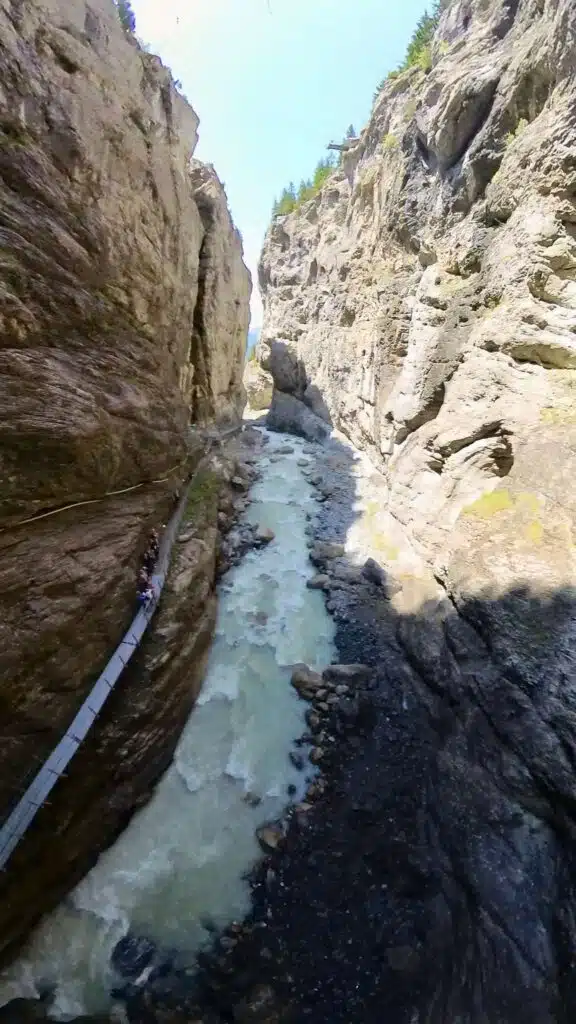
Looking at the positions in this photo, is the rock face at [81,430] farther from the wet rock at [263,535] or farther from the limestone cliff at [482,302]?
the limestone cliff at [482,302]

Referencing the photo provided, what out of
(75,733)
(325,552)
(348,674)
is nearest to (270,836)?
(348,674)

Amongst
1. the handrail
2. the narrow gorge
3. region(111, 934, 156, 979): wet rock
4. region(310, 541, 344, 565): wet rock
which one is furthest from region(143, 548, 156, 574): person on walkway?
region(310, 541, 344, 565): wet rock

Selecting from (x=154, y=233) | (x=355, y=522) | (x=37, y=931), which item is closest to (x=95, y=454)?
(x=154, y=233)

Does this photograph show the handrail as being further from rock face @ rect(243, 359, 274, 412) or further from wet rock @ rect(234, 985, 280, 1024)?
rock face @ rect(243, 359, 274, 412)

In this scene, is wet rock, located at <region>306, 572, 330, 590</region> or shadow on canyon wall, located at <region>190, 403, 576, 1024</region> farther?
wet rock, located at <region>306, 572, 330, 590</region>

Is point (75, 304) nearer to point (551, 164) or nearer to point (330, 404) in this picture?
point (551, 164)

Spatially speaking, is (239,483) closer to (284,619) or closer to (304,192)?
(284,619)

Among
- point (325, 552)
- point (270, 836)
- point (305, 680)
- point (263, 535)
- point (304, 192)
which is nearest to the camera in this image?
point (270, 836)
